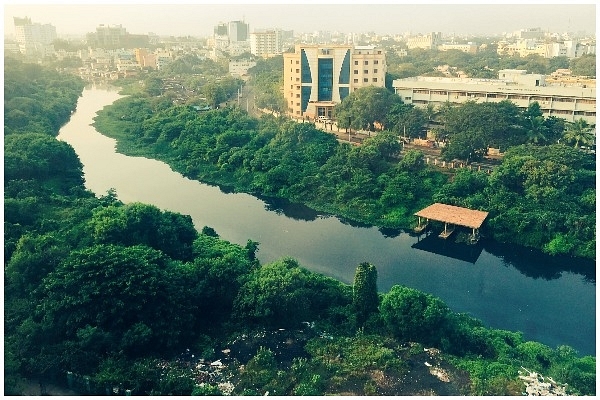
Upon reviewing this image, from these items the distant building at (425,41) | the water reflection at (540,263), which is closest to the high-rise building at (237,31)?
the distant building at (425,41)

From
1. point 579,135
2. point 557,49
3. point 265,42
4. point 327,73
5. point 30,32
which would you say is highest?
point 265,42

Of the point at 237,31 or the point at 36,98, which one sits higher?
the point at 237,31

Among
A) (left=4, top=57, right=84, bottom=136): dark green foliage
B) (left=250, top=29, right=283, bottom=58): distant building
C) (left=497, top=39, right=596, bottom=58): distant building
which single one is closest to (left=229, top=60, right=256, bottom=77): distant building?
(left=4, top=57, right=84, bottom=136): dark green foliage

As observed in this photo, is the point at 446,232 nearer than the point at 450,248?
No

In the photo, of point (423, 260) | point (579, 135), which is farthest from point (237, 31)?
point (423, 260)

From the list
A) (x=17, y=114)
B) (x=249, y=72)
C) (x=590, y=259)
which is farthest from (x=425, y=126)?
(x=249, y=72)

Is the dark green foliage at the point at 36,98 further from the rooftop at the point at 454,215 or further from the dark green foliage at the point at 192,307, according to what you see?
the rooftop at the point at 454,215

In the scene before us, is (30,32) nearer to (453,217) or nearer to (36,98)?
(36,98)
